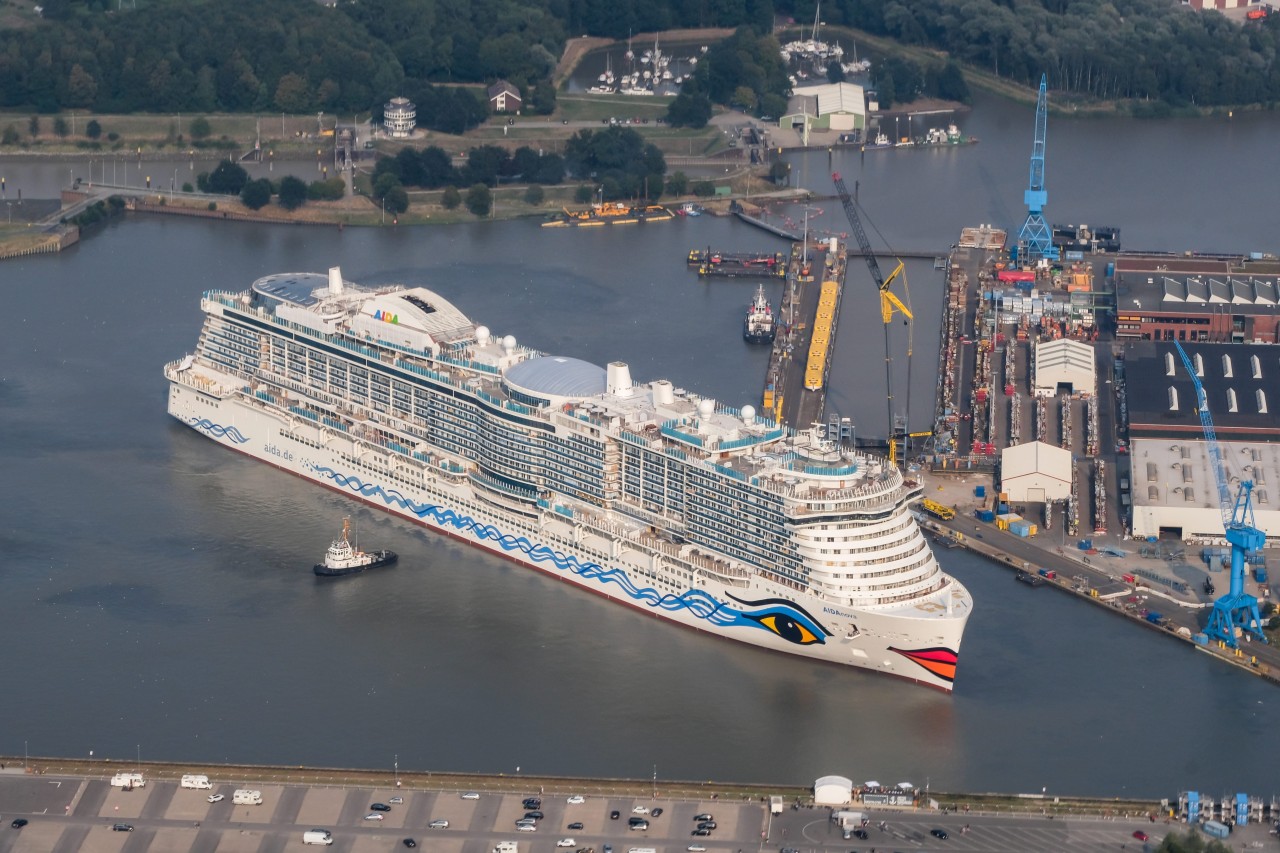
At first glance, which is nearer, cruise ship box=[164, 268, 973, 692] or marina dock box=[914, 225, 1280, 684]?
cruise ship box=[164, 268, 973, 692]

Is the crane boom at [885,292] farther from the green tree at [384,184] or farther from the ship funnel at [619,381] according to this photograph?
the green tree at [384,184]

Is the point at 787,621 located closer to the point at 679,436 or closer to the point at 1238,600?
the point at 679,436

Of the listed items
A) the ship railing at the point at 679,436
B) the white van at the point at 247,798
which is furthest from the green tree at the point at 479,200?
the white van at the point at 247,798

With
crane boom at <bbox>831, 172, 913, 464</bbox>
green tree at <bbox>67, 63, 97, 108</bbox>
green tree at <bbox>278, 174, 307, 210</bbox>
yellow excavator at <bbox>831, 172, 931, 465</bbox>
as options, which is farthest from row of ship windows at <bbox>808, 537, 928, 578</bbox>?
green tree at <bbox>67, 63, 97, 108</bbox>

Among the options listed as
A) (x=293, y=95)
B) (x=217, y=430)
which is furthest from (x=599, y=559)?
(x=293, y=95)

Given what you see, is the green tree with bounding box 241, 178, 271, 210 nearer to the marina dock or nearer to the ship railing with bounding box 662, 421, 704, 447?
the marina dock

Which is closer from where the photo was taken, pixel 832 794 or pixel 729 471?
pixel 832 794
